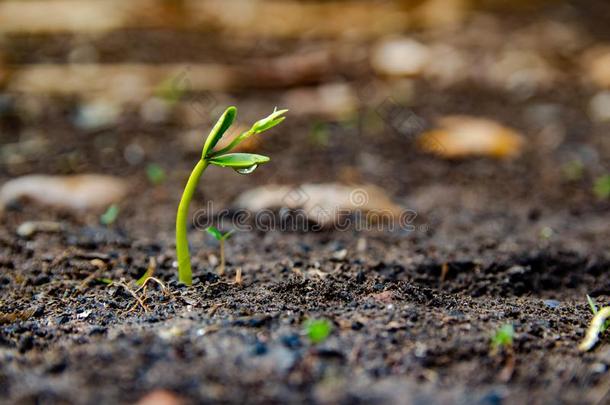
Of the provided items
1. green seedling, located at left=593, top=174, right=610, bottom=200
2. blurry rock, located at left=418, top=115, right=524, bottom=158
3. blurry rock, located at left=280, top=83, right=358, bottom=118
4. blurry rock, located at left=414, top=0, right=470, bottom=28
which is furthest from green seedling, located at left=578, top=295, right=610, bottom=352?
blurry rock, located at left=414, top=0, right=470, bottom=28

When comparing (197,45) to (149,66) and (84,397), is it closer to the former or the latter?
(149,66)

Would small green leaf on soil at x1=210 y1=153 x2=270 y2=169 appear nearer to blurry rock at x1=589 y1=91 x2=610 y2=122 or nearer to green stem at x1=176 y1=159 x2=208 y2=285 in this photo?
green stem at x1=176 y1=159 x2=208 y2=285

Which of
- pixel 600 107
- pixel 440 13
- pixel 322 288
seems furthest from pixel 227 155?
pixel 440 13

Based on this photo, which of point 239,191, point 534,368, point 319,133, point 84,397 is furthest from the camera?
point 319,133

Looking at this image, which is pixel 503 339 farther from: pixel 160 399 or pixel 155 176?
pixel 155 176

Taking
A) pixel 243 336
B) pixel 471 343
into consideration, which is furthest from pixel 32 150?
pixel 471 343

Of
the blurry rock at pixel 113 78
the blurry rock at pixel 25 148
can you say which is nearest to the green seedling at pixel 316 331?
the blurry rock at pixel 25 148

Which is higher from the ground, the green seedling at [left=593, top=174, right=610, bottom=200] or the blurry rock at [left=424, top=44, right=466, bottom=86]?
the blurry rock at [left=424, top=44, right=466, bottom=86]
